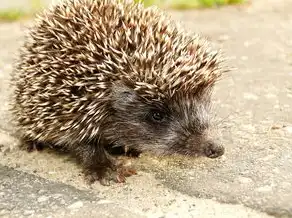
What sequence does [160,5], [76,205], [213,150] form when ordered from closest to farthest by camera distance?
[76,205] < [213,150] < [160,5]

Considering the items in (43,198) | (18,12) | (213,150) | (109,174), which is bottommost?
(43,198)

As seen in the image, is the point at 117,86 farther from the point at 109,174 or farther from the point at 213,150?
the point at 213,150

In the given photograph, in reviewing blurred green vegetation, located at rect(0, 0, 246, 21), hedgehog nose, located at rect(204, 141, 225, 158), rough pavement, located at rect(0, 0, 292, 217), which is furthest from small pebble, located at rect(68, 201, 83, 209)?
blurred green vegetation, located at rect(0, 0, 246, 21)

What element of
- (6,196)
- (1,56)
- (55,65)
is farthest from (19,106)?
(1,56)

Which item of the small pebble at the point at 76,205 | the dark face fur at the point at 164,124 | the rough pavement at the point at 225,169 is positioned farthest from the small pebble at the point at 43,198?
the dark face fur at the point at 164,124

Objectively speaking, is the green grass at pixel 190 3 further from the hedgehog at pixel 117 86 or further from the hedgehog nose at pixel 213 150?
the hedgehog nose at pixel 213 150

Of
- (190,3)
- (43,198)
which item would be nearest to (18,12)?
(190,3)

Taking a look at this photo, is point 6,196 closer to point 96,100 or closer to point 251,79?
point 96,100
